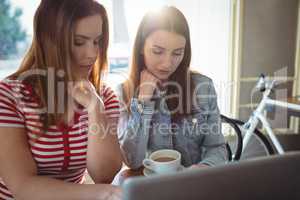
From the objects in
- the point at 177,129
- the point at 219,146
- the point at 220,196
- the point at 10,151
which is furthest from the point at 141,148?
Answer: the point at 220,196

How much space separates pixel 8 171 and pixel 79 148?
0.60 ft

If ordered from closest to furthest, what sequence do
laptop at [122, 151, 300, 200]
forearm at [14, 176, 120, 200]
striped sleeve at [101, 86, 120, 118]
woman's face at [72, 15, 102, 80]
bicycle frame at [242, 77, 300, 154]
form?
laptop at [122, 151, 300, 200] < forearm at [14, 176, 120, 200] < woman's face at [72, 15, 102, 80] < striped sleeve at [101, 86, 120, 118] < bicycle frame at [242, 77, 300, 154]

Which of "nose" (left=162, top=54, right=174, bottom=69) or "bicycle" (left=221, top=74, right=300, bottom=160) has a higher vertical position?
"nose" (left=162, top=54, right=174, bottom=69)

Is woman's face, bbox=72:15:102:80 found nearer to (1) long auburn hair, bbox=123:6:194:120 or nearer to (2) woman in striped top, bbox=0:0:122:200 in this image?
(2) woman in striped top, bbox=0:0:122:200

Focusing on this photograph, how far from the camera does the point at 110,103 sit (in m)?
0.84

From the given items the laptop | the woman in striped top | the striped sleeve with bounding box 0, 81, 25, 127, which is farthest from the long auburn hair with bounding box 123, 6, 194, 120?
the laptop

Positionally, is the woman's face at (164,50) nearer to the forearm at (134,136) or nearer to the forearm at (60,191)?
the forearm at (134,136)

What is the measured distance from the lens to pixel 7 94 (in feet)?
2.16

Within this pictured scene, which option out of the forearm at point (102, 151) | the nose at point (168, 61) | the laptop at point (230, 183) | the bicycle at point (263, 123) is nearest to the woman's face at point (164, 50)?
the nose at point (168, 61)

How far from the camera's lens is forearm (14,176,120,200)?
22.0 inches

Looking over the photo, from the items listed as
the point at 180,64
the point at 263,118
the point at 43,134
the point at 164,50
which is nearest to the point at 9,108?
the point at 43,134

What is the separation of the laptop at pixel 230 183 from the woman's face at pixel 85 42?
47 centimetres

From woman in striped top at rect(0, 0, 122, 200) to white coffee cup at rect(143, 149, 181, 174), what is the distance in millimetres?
106

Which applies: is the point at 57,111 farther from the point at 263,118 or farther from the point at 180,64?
the point at 263,118
